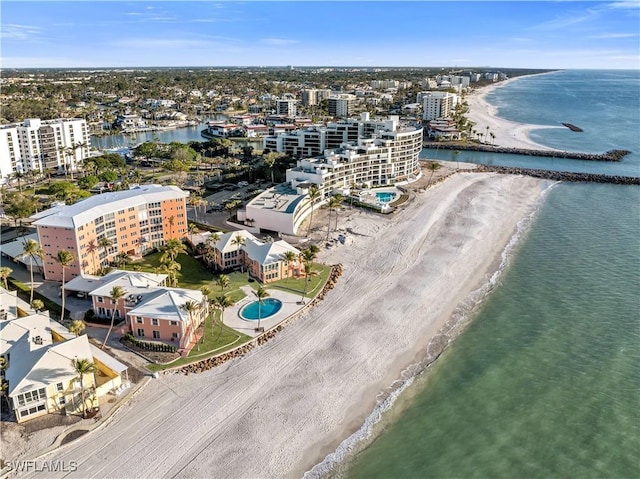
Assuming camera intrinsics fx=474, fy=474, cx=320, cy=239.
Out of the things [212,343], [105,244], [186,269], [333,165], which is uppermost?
[333,165]

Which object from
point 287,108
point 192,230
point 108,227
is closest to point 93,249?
point 108,227

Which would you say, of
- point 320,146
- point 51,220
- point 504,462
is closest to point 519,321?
point 504,462

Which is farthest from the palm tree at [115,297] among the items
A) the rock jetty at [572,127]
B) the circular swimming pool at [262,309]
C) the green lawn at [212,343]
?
the rock jetty at [572,127]

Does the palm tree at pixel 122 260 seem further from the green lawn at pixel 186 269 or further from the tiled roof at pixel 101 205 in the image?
the tiled roof at pixel 101 205

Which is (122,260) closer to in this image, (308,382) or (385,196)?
(308,382)

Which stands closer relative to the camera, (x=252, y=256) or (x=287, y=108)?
(x=252, y=256)

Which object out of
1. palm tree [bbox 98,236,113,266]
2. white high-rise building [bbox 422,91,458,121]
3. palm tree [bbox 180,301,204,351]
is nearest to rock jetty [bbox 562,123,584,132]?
white high-rise building [bbox 422,91,458,121]
